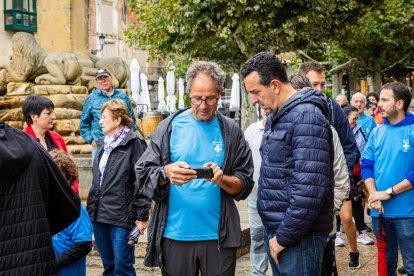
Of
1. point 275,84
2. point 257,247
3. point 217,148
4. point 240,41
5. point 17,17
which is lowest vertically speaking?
point 257,247

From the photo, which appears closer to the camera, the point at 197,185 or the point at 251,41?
the point at 197,185

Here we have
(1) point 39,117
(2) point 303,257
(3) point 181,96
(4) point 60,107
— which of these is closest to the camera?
(2) point 303,257

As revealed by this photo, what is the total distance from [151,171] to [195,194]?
0.31 metres

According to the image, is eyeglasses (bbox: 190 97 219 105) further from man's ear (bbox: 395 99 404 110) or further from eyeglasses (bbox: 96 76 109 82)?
eyeglasses (bbox: 96 76 109 82)

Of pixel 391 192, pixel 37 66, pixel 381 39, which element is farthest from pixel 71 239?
pixel 381 39

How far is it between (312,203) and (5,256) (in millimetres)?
1646

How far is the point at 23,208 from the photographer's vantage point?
3186 millimetres

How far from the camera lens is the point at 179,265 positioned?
4336 mm

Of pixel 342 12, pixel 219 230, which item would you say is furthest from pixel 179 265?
pixel 342 12

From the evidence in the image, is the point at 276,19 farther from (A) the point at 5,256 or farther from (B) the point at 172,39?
(A) the point at 5,256

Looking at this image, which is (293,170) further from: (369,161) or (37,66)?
(37,66)

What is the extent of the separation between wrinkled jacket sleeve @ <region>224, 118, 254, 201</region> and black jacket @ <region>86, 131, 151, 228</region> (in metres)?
1.51

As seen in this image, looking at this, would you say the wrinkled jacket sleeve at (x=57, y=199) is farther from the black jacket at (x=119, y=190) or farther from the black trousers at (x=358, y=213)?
the black trousers at (x=358, y=213)

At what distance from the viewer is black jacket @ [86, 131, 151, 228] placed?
5.80 meters
